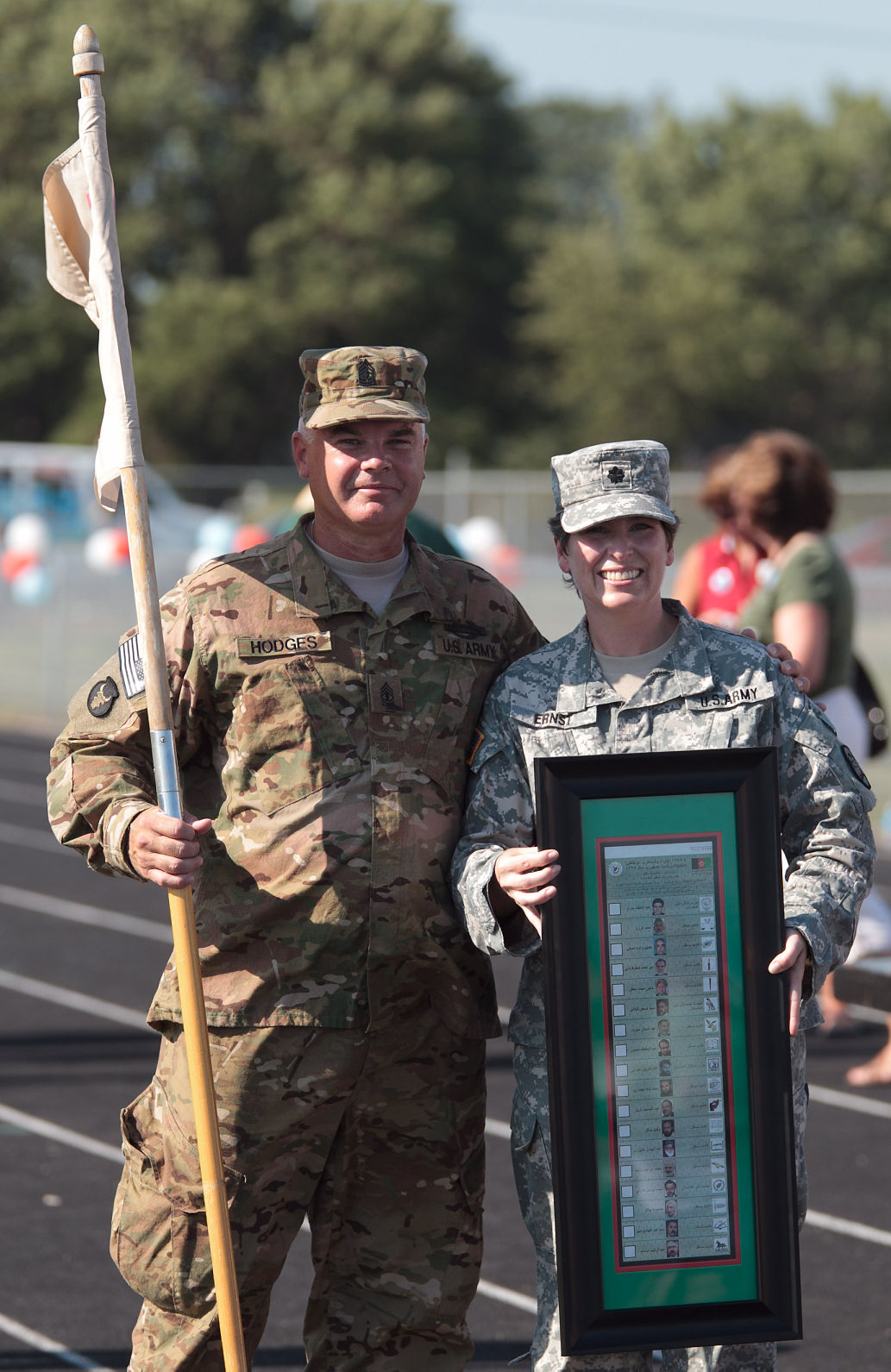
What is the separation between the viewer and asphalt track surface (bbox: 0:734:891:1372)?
4410mm

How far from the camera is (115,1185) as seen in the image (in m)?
5.46

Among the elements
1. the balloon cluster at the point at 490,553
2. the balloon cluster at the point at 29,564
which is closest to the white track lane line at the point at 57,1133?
the balloon cluster at the point at 490,553

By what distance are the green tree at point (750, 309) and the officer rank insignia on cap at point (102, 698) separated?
4242 centimetres

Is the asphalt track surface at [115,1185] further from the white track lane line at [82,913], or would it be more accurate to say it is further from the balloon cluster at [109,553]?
the balloon cluster at [109,553]

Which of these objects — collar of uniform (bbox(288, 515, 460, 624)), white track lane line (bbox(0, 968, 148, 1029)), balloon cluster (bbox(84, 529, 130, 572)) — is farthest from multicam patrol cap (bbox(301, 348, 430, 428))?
balloon cluster (bbox(84, 529, 130, 572))

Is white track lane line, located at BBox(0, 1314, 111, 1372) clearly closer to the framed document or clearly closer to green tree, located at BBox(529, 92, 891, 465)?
the framed document

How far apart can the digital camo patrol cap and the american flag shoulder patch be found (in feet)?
2.57

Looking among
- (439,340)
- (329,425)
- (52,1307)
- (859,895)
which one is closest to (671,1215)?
(859,895)

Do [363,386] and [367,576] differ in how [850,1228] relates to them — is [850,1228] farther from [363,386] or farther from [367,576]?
[363,386]

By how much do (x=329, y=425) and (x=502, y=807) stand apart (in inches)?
29.1

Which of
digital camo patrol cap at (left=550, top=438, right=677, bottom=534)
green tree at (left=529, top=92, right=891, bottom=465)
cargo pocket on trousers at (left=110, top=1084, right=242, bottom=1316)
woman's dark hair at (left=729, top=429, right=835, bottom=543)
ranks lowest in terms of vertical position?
cargo pocket on trousers at (left=110, top=1084, right=242, bottom=1316)

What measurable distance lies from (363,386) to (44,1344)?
253 cm

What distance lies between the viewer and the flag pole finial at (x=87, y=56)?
9.75 ft

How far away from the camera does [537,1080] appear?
3086 mm
